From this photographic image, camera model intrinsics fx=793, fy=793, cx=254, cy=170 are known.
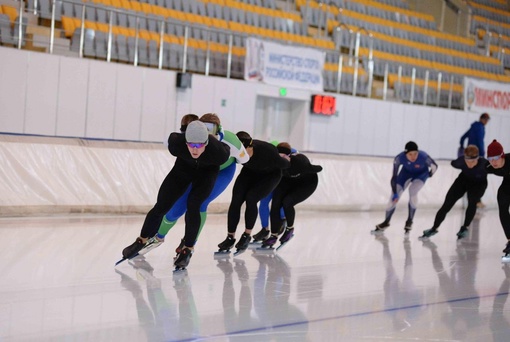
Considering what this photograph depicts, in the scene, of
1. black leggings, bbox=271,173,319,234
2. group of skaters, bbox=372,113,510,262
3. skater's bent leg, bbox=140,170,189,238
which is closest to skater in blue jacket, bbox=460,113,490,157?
group of skaters, bbox=372,113,510,262

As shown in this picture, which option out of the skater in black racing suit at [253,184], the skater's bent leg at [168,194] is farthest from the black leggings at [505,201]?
the skater's bent leg at [168,194]

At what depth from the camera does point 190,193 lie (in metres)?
6.45

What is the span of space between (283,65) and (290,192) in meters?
8.10

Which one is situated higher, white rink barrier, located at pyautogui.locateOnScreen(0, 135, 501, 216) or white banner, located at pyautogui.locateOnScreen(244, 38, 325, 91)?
white banner, located at pyautogui.locateOnScreen(244, 38, 325, 91)

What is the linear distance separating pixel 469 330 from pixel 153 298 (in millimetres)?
2046

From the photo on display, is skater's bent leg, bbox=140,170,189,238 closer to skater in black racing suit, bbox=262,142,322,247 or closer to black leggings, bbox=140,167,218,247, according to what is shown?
black leggings, bbox=140,167,218,247

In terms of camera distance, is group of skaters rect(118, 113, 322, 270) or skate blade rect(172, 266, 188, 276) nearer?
group of skaters rect(118, 113, 322, 270)

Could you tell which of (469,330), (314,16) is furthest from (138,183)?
(314,16)

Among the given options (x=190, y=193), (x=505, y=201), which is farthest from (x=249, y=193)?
(x=505, y=201)

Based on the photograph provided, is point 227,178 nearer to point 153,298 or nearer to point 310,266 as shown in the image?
point 310,266

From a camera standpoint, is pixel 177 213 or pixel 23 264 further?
pixel 177 213

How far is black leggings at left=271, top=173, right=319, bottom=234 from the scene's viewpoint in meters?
8.44

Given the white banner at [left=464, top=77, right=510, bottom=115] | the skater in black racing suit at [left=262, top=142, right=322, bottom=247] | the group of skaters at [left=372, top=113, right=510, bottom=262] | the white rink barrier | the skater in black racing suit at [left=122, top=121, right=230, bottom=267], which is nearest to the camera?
the skater in black racing suit at [left=122, top=121, right=230, bottom=267]

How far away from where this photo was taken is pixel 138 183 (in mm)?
10930
